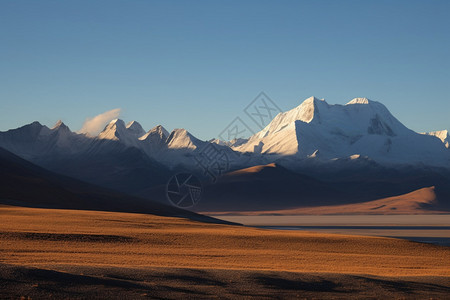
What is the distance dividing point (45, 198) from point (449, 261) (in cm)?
11960

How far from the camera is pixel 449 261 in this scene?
5469cm

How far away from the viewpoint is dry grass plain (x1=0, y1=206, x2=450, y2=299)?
30.6 m

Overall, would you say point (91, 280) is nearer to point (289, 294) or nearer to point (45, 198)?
point (289, 294)

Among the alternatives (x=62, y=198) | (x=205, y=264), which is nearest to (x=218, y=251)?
(x=205, y=264)

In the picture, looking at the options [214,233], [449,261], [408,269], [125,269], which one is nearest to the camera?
[125,269]

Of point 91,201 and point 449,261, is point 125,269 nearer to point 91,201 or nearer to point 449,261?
point 449,261

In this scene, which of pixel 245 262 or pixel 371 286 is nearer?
pixel 371 286

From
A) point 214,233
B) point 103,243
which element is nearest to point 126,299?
point 103,243

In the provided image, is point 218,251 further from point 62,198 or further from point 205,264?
point 62,198

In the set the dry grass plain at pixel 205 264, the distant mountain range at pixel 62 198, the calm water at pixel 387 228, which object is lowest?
the dry grass plain at pixel 205 264

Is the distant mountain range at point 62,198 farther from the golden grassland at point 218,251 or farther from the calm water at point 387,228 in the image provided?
the golden grassland at point 218,251

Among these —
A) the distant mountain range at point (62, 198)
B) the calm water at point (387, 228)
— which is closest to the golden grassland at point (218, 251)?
the calm water at point (387, 228)

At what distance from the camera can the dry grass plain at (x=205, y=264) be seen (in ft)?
A: 100

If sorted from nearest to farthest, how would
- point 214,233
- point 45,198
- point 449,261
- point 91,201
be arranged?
point 449,261
point 214,233
point 45,198
point 91,201
